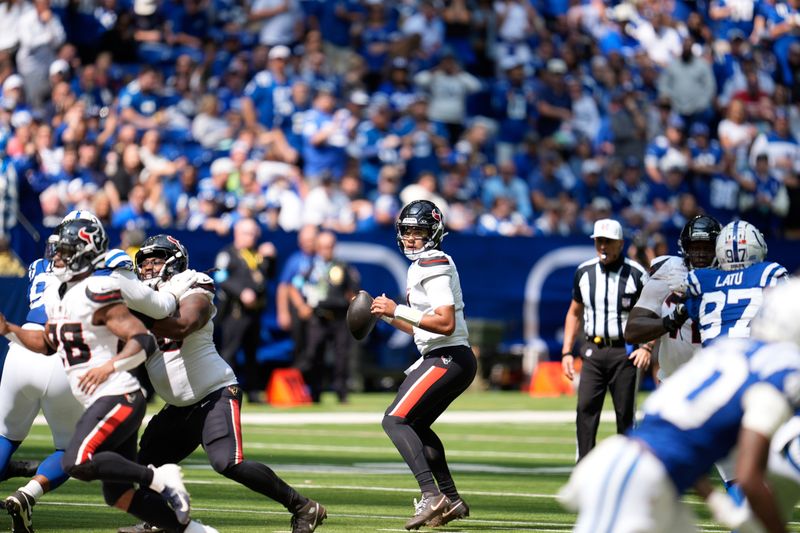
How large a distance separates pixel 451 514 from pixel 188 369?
5.30 feet

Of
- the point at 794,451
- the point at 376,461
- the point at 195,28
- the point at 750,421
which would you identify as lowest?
the point at 376,461

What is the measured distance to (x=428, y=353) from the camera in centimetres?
836

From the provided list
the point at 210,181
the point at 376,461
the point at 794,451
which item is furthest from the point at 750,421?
the point at 210,181

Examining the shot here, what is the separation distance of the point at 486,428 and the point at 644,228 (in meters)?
6.42

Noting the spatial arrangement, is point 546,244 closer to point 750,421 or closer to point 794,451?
point 794,451

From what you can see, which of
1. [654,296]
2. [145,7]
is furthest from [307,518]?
[145,7]

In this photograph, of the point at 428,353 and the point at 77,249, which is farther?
the point at 428,353

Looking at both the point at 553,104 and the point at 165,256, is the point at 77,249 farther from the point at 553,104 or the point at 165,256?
the point at 553,104

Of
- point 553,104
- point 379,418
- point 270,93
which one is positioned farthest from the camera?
point 553,104

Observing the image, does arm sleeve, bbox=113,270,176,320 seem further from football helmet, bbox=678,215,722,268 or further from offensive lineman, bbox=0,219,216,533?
football helmet, bbox=678,215,722,268

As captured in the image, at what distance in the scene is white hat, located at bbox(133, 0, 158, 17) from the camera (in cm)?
2083

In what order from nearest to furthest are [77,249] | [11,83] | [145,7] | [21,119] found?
[77,249], [21,119], [11,83], [145,7]

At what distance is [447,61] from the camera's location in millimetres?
21484

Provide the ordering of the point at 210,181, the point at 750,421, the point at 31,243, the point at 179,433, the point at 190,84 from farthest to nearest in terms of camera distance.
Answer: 1. the point at 190,84
2. the point at 210,181
3. the point at 31,243
4. the point at 179,433
5. the point at 750,421
